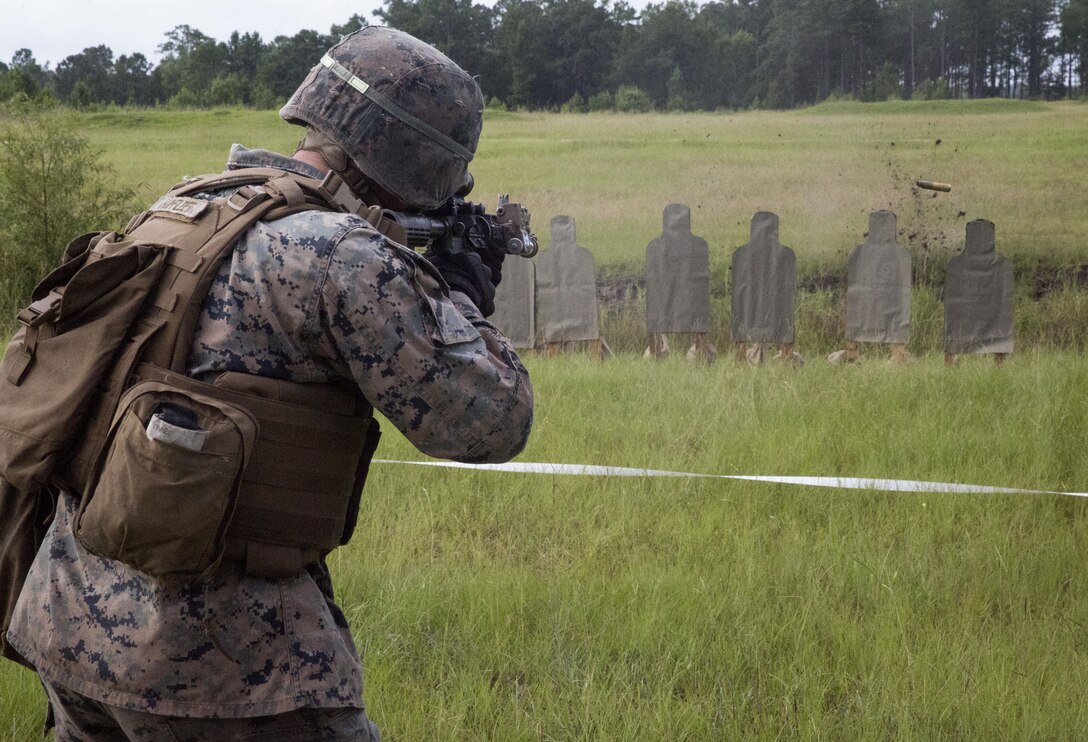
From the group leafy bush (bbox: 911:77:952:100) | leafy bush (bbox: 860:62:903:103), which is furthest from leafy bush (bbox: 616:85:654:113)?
leafy bush (bbox: 911:77:952:100)

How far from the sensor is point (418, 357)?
1.55 m

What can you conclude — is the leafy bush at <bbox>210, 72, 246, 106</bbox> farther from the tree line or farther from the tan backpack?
the tan backpack

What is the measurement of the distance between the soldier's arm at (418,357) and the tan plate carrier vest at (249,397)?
0.36 feet

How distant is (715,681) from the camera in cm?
284

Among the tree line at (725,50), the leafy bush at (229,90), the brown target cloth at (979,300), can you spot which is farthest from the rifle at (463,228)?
the leafy bush at (229,90)

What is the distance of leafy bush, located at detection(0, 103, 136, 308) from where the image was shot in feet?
25.5

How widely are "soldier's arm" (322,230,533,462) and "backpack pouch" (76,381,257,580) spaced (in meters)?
0.19

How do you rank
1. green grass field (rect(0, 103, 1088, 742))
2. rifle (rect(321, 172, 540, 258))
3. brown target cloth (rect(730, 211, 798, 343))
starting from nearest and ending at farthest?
1. rifle (rect(321, 172, 540, 258))
2. green grass field (rect(0, 103, 1088, 742))
3. brown target cloth (rect(730, 211, 798, 343))

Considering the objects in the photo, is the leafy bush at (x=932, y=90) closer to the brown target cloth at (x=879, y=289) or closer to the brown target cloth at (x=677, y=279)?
the brown target cloth at (x=879, y=289)

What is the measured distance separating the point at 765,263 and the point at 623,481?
311 cm

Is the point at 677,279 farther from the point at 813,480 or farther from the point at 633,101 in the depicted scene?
the point at 633,101

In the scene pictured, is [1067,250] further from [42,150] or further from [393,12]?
[42,150]

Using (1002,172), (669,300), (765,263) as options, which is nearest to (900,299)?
(765,263)

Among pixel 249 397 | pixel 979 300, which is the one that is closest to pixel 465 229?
pixel 249 397
